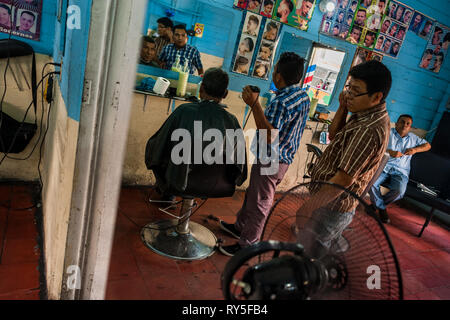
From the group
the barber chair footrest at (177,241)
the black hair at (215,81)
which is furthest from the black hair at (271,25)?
the barber chair footrest at (177,241)

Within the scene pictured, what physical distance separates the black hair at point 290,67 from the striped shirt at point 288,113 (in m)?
0.05

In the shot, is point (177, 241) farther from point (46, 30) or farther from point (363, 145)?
point (46, 30)

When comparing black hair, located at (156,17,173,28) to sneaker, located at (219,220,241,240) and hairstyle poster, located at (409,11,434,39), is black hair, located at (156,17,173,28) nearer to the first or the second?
sneaker, located at (219,220,241,240)

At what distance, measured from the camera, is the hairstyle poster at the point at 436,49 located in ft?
14.1

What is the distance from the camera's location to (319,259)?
828 mm

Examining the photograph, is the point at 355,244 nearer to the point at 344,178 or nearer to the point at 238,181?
the point at 344,178

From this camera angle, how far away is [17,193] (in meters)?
2.55

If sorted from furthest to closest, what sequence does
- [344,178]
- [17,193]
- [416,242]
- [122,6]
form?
[416,242], [17,193], [344,178], [122,6]

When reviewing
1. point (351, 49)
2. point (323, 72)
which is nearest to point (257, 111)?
point (323, 72)

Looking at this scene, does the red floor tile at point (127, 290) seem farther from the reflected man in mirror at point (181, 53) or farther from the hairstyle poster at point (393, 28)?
the hairstyle poster at point (393, 28)

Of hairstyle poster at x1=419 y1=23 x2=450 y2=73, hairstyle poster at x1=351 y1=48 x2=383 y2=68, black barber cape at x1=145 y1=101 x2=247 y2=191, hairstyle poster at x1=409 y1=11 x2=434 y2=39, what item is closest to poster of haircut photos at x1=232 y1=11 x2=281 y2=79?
hairstyle poster at x1=351 y1=48 x2=383 y2=68

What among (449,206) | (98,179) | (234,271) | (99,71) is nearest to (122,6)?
(99,71)

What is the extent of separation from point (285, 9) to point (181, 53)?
4.24 ft
